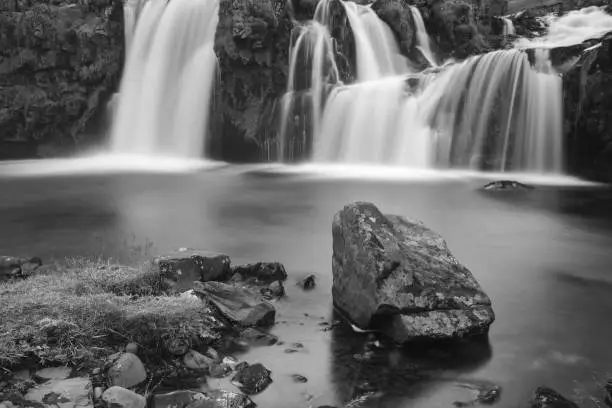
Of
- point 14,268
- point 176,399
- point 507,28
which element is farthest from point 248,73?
point 176,399

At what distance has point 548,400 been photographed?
4977 millimetres

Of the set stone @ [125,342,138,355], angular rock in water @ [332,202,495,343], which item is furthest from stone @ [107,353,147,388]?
angular rock in water @ [332,202,495,343]

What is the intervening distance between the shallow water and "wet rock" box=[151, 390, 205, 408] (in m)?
0.58

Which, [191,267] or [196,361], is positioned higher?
[191,267]

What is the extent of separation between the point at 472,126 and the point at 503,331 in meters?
15.1

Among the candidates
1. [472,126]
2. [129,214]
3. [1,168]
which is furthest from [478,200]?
[1,168]

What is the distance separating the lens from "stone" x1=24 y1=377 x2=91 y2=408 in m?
4.64

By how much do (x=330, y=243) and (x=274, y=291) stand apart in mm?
3549

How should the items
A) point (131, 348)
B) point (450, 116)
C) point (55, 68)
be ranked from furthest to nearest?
point (55, 68) → point (450, 116) → point (131, 348)

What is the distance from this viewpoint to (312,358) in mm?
5824

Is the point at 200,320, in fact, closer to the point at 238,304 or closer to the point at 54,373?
the point at 238,304

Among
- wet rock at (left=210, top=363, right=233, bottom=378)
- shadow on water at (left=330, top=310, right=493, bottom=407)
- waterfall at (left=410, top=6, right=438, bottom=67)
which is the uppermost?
waterfall at (left=410, top=6, right=438, bottom=67)

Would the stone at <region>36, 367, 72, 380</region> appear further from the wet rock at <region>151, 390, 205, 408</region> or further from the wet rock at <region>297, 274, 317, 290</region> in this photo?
the wet rock at <region>297, 274, 317, 290</region>

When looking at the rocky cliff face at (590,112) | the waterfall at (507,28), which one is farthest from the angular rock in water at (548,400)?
the waterfall at (507,28)
